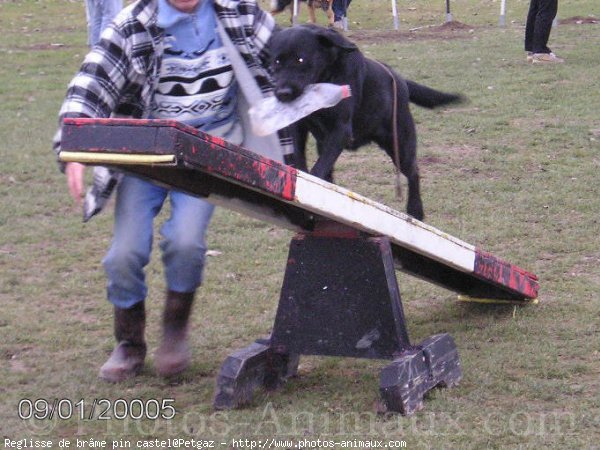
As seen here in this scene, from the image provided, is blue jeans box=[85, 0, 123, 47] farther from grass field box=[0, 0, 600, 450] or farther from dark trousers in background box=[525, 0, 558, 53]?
dark trousers in background box=[525, 0, 558, 53]

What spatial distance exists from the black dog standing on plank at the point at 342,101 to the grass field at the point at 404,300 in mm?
944

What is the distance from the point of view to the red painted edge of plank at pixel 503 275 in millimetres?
4590

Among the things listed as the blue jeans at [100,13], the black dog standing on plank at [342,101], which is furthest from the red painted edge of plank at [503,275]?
the blue jeans at [100,13]

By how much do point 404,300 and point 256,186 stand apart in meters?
2.16

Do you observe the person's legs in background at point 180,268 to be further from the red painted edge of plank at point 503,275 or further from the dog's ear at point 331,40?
the red painted edge of plank at point 503,275

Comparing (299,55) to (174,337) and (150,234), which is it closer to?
(150,234)

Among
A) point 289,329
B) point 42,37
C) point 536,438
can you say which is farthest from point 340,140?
point 42,37

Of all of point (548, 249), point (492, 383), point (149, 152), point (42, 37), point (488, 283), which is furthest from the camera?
point (42, 37)

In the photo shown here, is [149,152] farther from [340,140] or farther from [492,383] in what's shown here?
[492,383]

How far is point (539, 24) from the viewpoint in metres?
12.0

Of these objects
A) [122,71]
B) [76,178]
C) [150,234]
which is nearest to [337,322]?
[150,234]

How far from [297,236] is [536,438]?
130cm

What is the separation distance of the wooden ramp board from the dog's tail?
115 cm

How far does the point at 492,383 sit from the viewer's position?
4105 millimetres
